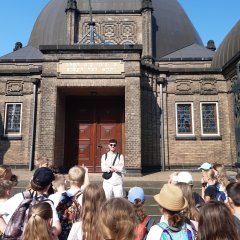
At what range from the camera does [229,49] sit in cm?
1711

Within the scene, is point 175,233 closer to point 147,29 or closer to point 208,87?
point 208,87

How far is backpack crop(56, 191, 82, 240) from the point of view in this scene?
151 inches

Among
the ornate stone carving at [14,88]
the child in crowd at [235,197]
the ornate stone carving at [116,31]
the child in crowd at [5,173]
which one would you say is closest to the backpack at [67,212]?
the child in crowd at [5,173]

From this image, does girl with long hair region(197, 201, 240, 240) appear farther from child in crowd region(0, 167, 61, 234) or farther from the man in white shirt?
the man in white shirt

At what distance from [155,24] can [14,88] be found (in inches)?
659

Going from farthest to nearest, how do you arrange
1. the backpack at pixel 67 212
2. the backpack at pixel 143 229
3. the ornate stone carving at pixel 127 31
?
the ornate stone carving at pixel 127 31
the backpack at pixel 67 212
the backpack at pixel 143 229

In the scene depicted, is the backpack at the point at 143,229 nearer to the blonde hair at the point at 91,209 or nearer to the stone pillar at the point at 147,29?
the blonde hair at the point at 91,209

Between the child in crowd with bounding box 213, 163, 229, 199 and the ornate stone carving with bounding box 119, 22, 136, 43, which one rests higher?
the ornate stone carving with bounding box 119, 22, 136, 43

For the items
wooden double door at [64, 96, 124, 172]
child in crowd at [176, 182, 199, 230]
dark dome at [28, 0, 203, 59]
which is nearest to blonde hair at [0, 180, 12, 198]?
child in crowd at [176, 182, 199, 230]

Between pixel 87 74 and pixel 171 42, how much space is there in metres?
16.5

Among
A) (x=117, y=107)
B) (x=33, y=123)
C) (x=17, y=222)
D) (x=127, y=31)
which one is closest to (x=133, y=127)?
(x=117, y=107)

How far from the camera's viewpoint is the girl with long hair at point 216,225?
101 inches

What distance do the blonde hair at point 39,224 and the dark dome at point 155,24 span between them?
24.3 meters

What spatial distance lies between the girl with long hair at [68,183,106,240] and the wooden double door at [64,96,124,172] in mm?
10997
